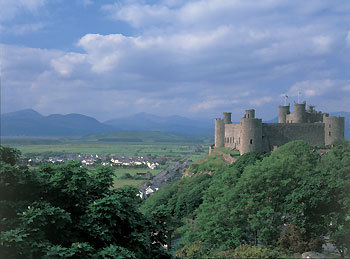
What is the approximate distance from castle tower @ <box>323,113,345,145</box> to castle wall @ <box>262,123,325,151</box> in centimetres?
57

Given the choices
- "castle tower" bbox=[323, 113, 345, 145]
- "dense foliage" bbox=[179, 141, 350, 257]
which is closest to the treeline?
"dense foliage" bbox=[179, 141, 350, 257]

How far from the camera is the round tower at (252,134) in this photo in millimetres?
50859

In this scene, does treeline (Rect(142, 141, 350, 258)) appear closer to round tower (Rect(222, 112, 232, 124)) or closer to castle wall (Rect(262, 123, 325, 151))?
castle wall (Rect(262, 123, 325, 151))

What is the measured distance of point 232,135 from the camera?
63.1 meters

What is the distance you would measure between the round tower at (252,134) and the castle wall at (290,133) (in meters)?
0.91

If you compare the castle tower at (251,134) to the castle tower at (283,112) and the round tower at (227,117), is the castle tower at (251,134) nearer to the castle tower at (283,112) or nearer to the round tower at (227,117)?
the castle tower at (283,112)

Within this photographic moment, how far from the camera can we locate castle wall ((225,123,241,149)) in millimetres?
60844

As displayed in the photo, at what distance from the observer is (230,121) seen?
216ft

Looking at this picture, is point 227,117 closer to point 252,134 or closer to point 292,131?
point 252,134

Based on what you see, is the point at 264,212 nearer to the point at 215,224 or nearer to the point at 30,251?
the point at 215,224

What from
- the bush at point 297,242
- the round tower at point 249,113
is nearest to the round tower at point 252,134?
the round tower at point 249,113

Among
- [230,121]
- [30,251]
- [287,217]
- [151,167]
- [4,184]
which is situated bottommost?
[151,167]

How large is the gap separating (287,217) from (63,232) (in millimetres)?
15832

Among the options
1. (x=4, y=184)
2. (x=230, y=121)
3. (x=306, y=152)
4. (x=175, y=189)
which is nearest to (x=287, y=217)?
(x=306, y=152)
